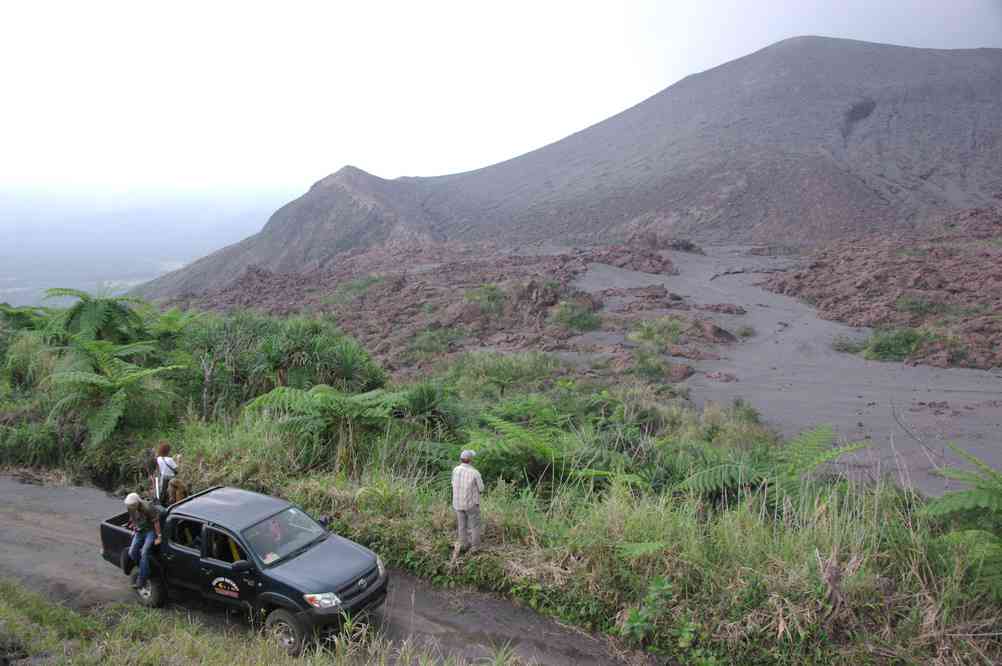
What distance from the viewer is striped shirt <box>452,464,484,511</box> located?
6816mm

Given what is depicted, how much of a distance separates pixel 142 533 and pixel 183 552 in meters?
0.53

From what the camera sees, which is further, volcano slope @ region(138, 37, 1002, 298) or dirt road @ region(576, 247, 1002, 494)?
volcano slope @ region(138, 37, 1002, 298)

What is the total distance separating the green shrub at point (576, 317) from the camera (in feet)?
89.3

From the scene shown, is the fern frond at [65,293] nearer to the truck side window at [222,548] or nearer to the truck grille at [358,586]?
the truck side window at [222,548]

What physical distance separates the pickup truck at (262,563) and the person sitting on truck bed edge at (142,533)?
0.07 metres

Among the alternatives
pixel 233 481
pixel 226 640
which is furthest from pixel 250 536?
pixel 233 481

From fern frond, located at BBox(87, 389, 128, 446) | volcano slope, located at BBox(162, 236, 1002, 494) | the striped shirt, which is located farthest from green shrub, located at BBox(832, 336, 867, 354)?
fern frond, located at BBox(87, 389, 128, 446)

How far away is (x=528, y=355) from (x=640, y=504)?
582 inches

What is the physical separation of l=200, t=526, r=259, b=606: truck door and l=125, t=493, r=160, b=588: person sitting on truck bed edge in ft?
2.08

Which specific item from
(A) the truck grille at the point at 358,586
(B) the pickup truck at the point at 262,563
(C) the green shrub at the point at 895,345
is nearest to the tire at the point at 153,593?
(B) the pickup truck at the point at 262,563

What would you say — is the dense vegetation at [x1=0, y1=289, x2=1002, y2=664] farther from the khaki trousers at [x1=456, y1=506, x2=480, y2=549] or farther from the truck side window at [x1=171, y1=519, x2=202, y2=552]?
the truck side window at [x1=171, y1=519, x2=202, y2=552]

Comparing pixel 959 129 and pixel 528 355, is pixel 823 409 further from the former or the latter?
pixel 959 129

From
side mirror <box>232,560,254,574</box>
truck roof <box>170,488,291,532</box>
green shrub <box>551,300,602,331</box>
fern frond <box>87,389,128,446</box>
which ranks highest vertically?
fern frond <box>87,389,128,446</box>

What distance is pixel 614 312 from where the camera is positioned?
2922 cm
